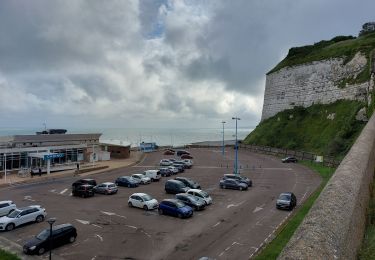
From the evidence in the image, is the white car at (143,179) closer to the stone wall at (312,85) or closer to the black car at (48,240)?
the black car at (48,240)

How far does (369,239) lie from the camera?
11.5m

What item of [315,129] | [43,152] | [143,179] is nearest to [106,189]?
[143,179]

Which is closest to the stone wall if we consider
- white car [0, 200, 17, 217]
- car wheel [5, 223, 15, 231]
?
white car [0, 200, 17, 217]

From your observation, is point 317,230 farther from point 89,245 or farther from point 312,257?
point 89,245

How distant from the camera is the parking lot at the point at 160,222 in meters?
22.3

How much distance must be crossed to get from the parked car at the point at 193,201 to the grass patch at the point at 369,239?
58.3ft

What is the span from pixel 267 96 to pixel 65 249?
91.1m

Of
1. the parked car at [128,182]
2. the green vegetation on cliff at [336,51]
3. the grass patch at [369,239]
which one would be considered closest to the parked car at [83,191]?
the parked car at [128,182]

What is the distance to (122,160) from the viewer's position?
73.0 m

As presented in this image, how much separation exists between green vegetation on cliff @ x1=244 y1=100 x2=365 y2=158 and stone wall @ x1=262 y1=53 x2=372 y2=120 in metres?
2.71

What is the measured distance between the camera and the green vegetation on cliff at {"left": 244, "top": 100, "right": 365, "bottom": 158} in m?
62.0

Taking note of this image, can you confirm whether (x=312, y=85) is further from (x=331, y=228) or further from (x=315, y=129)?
(x=331, y=228)

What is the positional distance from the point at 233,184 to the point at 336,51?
62453 millimetres

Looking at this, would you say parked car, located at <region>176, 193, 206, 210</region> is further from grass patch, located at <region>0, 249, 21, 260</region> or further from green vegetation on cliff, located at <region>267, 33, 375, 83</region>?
green vegetation on cliff, located at <region>267, 33, 375, 83</region>
